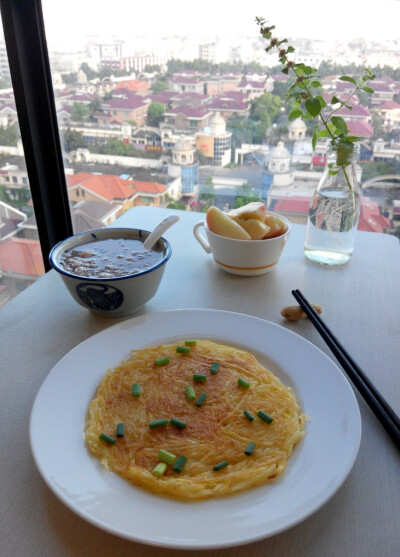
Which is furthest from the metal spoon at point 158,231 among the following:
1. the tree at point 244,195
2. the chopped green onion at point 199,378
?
the tree at point 244,195

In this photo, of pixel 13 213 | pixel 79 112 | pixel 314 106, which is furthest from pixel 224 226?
pixel 13 213

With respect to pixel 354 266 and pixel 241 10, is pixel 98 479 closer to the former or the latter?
pixel 354 266

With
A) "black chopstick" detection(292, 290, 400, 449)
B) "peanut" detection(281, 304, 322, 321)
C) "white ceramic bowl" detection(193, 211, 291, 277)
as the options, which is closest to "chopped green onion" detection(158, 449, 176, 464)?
"black chopstick" detection(292, 290, 400, 449)

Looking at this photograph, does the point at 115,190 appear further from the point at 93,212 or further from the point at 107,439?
the point at 107,439

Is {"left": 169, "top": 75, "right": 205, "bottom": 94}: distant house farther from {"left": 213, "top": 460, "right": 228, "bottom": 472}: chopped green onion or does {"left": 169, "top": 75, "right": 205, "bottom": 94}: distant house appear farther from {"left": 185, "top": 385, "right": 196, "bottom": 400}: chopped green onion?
{"left": 213, "top": 460, "right": 228, "bottom": 472}: chopped green onion

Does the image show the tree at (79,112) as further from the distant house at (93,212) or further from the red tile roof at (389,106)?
the red tile roof at (389,106)
